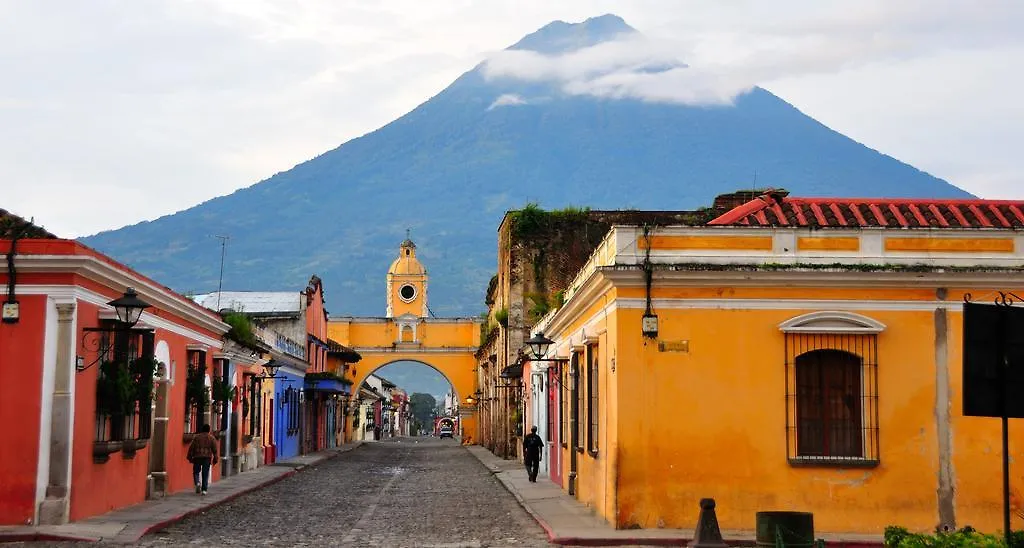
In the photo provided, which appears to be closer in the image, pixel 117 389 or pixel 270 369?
pixel 117 389

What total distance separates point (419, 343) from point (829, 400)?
189 ft

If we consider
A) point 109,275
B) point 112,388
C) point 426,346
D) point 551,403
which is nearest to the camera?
point 109,275

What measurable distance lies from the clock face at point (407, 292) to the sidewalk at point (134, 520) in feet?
183

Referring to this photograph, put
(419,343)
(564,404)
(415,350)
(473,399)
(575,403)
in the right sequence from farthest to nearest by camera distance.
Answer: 1. (419,343)
2. (415,350)
3. (473,399)
4. (564,404)
5. (575,403)

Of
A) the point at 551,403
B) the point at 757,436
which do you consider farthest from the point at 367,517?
the point at 551,403

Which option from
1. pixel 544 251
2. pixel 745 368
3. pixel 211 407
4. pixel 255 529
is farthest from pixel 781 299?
pixel 544 251

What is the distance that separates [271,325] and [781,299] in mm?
32110

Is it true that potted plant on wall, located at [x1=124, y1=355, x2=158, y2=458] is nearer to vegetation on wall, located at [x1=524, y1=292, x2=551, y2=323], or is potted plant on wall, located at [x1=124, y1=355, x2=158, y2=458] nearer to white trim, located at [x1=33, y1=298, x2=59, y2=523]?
white trim, located at [x1=33, y1=298, x2=59, y2=523]

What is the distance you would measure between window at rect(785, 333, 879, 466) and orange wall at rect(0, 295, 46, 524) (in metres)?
9.22

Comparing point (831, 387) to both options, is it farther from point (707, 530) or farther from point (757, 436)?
point (707, 530)

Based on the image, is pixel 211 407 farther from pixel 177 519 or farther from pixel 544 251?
pixel 544 251

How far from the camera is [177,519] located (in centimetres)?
1806

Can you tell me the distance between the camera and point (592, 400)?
1950 cm

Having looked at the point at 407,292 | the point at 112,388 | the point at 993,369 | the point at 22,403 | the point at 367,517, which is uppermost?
the point at 407,292
